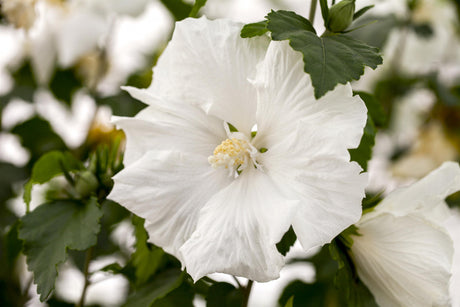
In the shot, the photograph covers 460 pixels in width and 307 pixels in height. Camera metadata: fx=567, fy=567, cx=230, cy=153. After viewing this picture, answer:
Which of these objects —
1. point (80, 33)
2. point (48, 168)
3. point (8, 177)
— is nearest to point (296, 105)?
point (48, 168)

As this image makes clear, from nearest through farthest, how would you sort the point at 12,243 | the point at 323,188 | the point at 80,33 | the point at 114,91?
the point at 323,188, the point at 12,243, the point at 80,33, the point at 114,91

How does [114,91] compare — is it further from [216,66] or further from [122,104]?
[216,66]

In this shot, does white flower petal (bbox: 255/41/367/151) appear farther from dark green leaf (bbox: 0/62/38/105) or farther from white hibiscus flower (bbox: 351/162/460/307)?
dark green leaf (bbox: 0/62/38/105)

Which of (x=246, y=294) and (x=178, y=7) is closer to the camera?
(x=246, y=294)

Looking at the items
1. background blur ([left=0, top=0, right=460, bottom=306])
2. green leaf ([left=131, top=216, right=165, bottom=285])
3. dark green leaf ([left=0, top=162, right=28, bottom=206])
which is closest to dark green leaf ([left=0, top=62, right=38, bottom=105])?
background blur ([left=0, top=0, right=460, bottom=306])

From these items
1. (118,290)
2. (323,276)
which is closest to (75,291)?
(118,290)
